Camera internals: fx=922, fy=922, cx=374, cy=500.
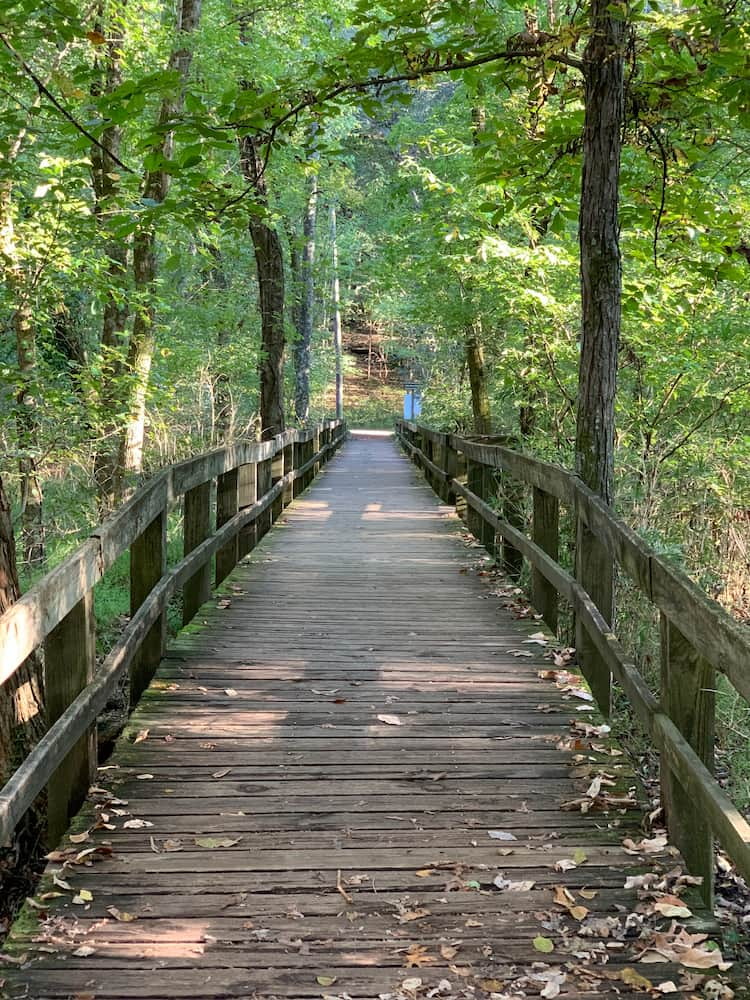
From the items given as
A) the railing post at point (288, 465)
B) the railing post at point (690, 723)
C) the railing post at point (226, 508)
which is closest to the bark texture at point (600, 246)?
the railing post at point (690, 723)

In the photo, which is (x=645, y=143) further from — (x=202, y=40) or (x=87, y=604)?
(x=202, y=40)

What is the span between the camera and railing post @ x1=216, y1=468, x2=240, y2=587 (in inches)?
307

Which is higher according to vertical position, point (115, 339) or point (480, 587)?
point (115, 339)

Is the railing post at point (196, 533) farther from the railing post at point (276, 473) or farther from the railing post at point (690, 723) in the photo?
the railing post at point (276, 473)

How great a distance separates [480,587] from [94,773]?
4.81m

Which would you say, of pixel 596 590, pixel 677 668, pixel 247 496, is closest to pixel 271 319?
pixel 247 496

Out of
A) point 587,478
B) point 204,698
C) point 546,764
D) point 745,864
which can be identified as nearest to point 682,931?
point 745,864

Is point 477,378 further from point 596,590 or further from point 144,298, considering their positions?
point 596,590

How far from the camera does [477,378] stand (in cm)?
1684

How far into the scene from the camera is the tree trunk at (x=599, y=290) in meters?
5.05

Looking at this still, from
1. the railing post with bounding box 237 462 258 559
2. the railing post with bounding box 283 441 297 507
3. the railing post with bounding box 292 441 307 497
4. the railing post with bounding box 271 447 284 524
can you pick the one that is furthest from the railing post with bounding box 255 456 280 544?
the railing post with bounding box 292 441 307 497

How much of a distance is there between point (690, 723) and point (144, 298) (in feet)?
29.5

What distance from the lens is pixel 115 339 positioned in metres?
12.9

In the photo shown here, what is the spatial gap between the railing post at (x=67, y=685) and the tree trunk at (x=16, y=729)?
359mm
